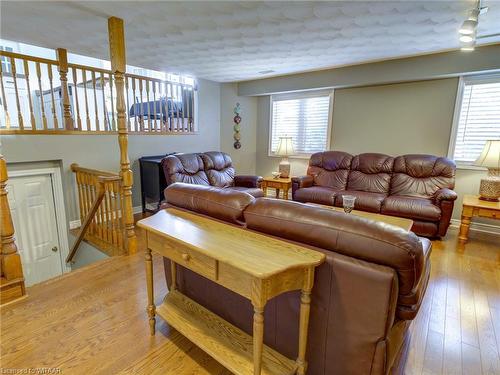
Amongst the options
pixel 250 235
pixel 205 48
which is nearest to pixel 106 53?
pixel 205 48

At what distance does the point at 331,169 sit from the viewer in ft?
14.9

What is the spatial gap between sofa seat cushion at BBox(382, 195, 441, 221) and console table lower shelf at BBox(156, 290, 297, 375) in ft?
8.69

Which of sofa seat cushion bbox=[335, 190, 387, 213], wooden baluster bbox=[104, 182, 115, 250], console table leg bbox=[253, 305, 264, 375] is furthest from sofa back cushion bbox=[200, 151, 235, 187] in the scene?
console table leg bbox=[253, 305, 264, 375]

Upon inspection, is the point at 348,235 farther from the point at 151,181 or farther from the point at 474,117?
the point at 474,117

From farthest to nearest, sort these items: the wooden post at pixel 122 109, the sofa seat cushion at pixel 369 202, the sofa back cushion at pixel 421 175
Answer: the sofa back cushion at pixel 421 175, the sofa seat cushion at pixel 369 202, the wooden post at pixel 122 109

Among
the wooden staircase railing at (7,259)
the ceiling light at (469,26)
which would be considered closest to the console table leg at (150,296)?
the wooden staircase railing at (7,259)

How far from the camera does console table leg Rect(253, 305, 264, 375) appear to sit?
1096 mm

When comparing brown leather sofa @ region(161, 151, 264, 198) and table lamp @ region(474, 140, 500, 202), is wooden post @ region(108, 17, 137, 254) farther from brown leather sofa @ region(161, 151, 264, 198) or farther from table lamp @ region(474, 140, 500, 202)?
table lamp @ region(474, 140, 500, 202)

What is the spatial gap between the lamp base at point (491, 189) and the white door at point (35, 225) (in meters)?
5.49

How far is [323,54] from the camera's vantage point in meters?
3.67

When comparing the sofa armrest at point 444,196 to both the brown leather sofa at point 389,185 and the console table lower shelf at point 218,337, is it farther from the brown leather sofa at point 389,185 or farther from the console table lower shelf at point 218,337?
the console table lower shelf at point 218,337

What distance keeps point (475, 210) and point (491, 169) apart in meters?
0.64

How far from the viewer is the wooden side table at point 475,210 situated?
306 centimetres

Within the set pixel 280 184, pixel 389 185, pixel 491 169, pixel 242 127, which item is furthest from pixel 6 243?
pixel 491 169
